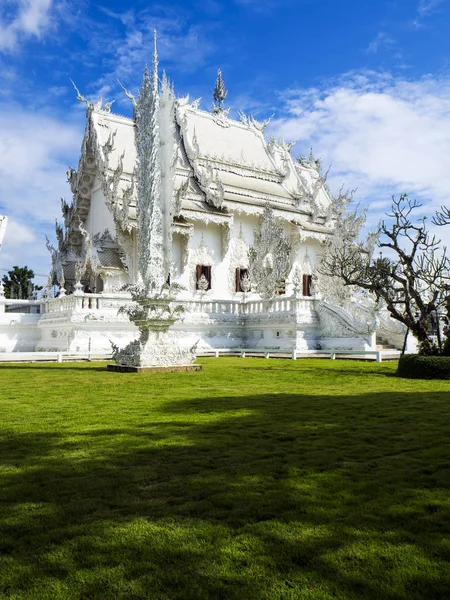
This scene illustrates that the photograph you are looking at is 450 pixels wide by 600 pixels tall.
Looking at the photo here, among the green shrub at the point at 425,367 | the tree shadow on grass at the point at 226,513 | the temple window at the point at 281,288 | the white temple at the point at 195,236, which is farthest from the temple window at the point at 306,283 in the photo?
the tree shadow on grass at the point at 226,513

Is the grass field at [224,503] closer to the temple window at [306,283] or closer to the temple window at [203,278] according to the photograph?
the temple window at [203,278]

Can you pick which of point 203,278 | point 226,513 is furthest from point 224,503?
point 203,278

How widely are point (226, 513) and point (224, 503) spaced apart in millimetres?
157

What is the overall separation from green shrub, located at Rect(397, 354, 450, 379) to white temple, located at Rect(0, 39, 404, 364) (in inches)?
201

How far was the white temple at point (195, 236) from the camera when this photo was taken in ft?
41.9

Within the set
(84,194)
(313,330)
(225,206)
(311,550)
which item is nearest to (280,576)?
(311,550)

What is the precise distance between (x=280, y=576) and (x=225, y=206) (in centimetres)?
2286

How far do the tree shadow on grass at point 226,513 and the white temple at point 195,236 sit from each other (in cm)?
768

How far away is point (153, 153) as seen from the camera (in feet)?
40.7

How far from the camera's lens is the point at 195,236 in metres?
24.7

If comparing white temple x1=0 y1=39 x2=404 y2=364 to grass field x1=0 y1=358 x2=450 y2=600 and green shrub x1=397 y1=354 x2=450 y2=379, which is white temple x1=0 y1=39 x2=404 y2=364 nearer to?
green shrub x1=397 y1=354 x2=450 y2=379

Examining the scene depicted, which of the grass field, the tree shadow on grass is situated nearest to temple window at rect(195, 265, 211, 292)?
the grass field

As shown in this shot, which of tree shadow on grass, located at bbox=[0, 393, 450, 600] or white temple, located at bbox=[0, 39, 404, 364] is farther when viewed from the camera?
white temple, located at bbox=[0, 39, 404, 364]

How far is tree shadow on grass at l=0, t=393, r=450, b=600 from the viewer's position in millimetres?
2213
